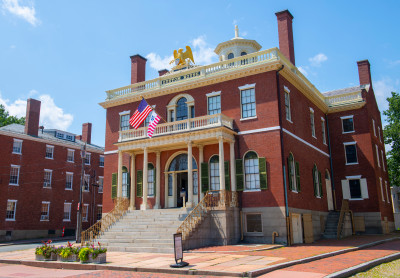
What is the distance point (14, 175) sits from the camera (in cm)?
3544

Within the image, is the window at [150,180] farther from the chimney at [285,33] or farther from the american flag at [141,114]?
the chimney at [285,33]

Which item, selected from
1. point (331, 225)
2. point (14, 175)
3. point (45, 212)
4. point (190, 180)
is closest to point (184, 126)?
point (190, 180)

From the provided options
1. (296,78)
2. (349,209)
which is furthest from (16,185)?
(349,209)

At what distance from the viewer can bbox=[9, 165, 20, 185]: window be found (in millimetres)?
35166

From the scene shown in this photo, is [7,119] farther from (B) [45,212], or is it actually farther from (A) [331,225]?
(A) [331,225]

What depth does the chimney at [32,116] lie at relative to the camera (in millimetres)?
37656

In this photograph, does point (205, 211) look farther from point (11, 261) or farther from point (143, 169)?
point (11, 261)

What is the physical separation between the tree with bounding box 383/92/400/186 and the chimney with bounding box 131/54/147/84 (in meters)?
27.6

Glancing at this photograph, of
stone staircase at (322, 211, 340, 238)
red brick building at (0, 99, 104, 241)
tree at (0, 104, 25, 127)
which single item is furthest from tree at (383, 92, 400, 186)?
tree at (0, 104, 25, 127)

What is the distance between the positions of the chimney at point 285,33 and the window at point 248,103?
518cm

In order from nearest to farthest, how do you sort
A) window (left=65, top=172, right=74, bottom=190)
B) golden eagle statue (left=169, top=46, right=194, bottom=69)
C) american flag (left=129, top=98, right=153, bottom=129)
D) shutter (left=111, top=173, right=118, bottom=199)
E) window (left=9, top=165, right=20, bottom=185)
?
american flag (left=129, top=98, right=153, bottom=129) → shutter (left=111, top=173, right=118, bottom=199) → golden eagle statue (left=169, top=46, right=194, bottom=69) → window (left=9, top=165, right=20, bottom=185) → window (left=65, top=172, right=74, bottom=190)

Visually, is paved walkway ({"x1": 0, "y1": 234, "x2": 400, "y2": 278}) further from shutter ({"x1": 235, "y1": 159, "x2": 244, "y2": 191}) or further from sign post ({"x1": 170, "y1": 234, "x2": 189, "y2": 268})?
shutter ({"x1": 235, "y1": 159, "x2": 244, "y2": 191})

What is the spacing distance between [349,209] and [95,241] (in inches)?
761

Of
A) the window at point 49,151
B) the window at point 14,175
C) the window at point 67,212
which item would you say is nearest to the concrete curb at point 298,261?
the window at point 14,175
